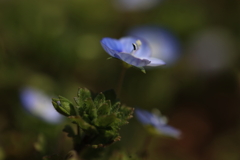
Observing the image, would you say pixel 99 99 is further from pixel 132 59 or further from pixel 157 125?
pixel 157 125

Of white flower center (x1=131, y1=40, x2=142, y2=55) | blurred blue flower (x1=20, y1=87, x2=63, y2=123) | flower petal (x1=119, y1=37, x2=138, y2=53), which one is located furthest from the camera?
blurred blue flower (x1=20, y1=87, x2=63, y2=123)

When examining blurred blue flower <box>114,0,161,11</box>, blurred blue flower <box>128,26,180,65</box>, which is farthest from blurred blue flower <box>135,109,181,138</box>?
blurred blue flower <box>114,0,161,11</box>

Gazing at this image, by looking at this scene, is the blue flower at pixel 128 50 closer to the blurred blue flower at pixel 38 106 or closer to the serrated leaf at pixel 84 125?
the serrated leaf at pixel 84 125

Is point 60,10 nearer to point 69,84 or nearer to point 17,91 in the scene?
point 69,84

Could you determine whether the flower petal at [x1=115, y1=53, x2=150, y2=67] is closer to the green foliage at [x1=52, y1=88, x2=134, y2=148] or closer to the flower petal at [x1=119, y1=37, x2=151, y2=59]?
the green foliage at [x1=52, y1=88, x2=134, y2=148]

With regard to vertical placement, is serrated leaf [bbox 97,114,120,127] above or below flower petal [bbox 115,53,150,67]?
below

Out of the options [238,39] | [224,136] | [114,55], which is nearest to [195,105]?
[224,136]
